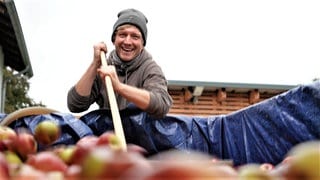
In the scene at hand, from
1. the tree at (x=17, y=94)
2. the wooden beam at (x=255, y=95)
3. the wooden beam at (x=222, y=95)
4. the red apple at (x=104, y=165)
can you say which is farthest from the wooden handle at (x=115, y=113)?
the tree at (x=17, y=94)

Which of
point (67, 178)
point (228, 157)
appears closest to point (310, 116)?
point (228, 157)

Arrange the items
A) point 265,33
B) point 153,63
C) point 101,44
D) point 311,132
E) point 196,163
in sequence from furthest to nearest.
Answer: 1. point 265,33
2. point 153,63
3. point 101,44
4. point 311,132
5. point 196,163

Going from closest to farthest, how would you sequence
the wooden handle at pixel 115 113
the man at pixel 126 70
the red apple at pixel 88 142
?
the red apple at pixel 88 142, the wooden handle at pixel 115 113, the man at pixel 126 70

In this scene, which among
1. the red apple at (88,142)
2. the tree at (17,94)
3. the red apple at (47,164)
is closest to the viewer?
the red apple at (47,164)

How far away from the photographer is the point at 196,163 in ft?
1.37

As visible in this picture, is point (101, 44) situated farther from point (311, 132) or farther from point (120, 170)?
point (120, 170)

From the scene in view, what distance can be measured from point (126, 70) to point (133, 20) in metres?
0.24

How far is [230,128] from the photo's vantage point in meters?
2.58

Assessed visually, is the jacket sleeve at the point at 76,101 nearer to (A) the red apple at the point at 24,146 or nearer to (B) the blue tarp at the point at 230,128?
(B) the blue tarp at the point at 230,128

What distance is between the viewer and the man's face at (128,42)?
260 cm

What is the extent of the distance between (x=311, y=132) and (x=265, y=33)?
75.2 feet

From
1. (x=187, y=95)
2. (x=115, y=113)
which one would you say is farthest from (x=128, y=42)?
(x=187, y=95)

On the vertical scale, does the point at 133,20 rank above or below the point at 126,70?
above

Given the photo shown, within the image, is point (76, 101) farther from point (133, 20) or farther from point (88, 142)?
point (88, 142)
